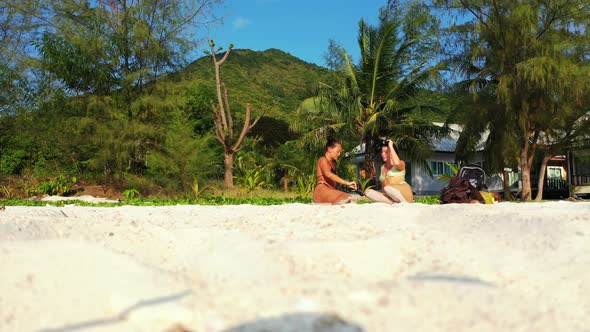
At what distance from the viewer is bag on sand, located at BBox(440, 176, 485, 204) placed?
743cm

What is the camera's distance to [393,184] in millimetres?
7172

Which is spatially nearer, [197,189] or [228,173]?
[197,189]

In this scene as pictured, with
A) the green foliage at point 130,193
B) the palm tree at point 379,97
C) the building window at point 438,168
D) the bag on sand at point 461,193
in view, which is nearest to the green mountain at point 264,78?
the palm tree at point 379,97

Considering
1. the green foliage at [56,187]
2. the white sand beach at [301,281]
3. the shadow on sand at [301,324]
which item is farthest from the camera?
the green foliage at [56,187]

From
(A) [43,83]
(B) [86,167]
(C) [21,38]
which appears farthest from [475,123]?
(C) [21,38]

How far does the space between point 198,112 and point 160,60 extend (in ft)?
49.6

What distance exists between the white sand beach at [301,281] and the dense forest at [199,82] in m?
10.8

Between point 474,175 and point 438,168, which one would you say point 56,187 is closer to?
point 474,175

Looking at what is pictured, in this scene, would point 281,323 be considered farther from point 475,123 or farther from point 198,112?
point 198,112

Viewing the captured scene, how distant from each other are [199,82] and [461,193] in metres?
11.9

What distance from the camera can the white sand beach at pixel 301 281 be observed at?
1911mm

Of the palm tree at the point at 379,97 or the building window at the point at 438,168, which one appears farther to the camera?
the building window at the point at 438,168

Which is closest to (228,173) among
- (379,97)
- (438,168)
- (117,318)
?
(379,97)

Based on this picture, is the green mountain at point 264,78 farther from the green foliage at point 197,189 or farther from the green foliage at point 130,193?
the green foliage at point 130,193
